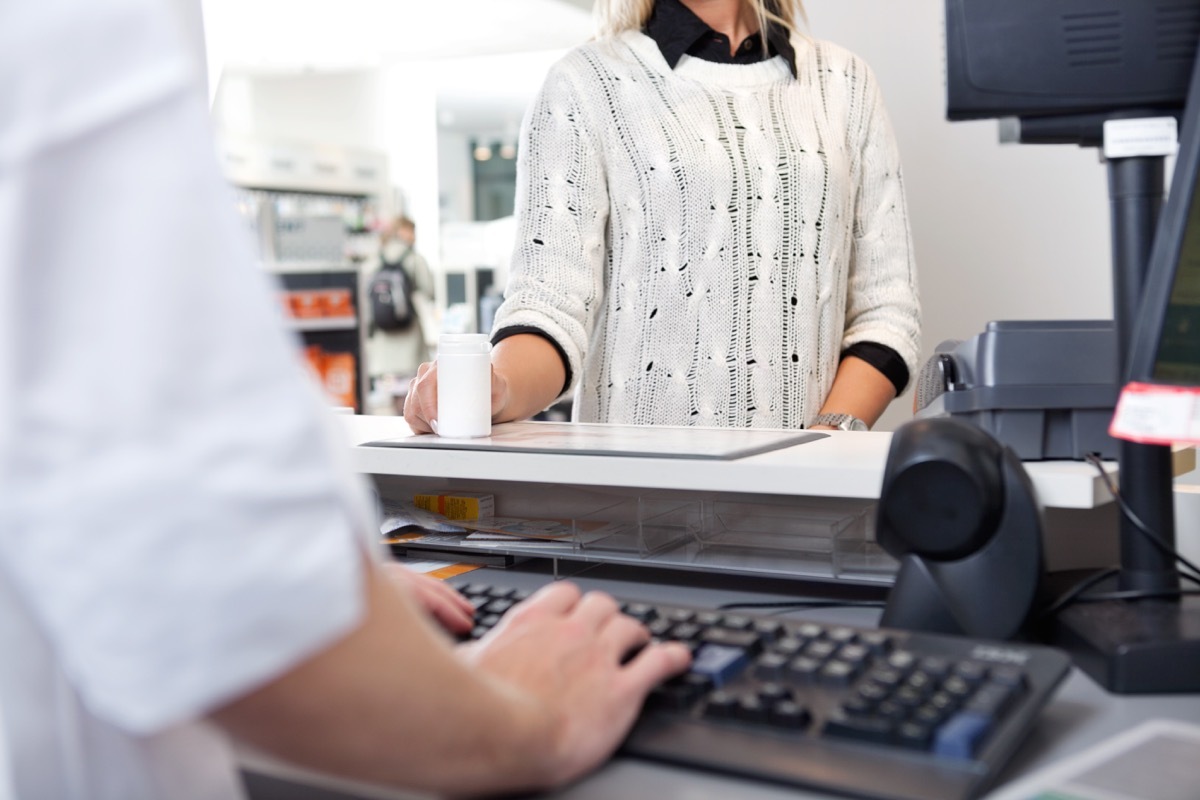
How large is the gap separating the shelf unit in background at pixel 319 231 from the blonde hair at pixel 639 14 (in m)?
2.60

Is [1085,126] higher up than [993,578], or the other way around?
[1085,126]

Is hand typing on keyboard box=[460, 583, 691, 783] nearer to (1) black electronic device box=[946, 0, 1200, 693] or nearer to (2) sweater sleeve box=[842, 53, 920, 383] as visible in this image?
(1) black electronic device box=[946, 0, 1200, 693]

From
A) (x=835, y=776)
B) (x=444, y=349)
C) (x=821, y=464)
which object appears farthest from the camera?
(x=444, y=349)

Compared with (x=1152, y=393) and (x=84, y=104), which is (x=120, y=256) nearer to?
(x=84, y=104)

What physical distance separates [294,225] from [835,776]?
288 inches

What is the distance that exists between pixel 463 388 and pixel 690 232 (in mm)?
615

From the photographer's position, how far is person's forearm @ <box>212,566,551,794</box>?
0.40 metres

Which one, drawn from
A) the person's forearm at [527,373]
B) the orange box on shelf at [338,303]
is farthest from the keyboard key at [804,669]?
the orange box on shelf at [338,303]

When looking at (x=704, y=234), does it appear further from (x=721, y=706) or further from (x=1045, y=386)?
(x=721, y=706)

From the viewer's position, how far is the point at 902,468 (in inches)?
31.0

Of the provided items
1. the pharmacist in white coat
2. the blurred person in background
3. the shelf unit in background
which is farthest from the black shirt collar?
the blurred person in background

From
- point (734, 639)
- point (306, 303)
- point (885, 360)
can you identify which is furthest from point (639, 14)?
point (306, 303)

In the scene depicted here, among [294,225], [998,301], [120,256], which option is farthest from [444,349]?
[294,225]

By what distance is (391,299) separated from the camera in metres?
8.10
